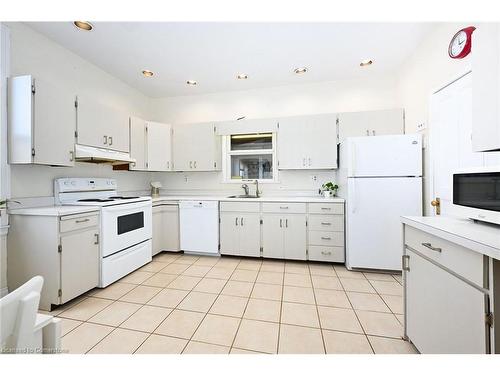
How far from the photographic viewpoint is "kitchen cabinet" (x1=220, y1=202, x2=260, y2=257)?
3.24m

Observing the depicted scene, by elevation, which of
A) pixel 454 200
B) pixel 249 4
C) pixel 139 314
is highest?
pixel 249 4

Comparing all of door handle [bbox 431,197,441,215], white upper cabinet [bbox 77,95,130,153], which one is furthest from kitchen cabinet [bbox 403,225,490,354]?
white upper cabinet [bbox 77,95,130,153]

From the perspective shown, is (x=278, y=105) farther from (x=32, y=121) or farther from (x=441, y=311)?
(x=441, y=311)

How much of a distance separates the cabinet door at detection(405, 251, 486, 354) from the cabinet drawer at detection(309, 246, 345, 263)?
1478mm

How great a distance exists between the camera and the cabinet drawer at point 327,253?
2.97 m

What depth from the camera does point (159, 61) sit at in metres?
2.91

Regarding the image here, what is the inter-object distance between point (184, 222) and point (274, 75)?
2.64m

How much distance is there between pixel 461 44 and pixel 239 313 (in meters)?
3.00

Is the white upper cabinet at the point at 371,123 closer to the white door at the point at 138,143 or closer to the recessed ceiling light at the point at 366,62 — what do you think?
the recessed ceiling light at the point at 366,62

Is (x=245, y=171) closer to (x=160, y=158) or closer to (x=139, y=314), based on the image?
(x=160, y=158)

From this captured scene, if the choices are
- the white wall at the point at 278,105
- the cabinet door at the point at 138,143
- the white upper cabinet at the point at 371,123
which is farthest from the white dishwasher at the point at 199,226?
the white upper cabinet at the point at 371,123

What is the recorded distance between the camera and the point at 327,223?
3.01 m

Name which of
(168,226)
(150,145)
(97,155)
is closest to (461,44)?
(97,155)
